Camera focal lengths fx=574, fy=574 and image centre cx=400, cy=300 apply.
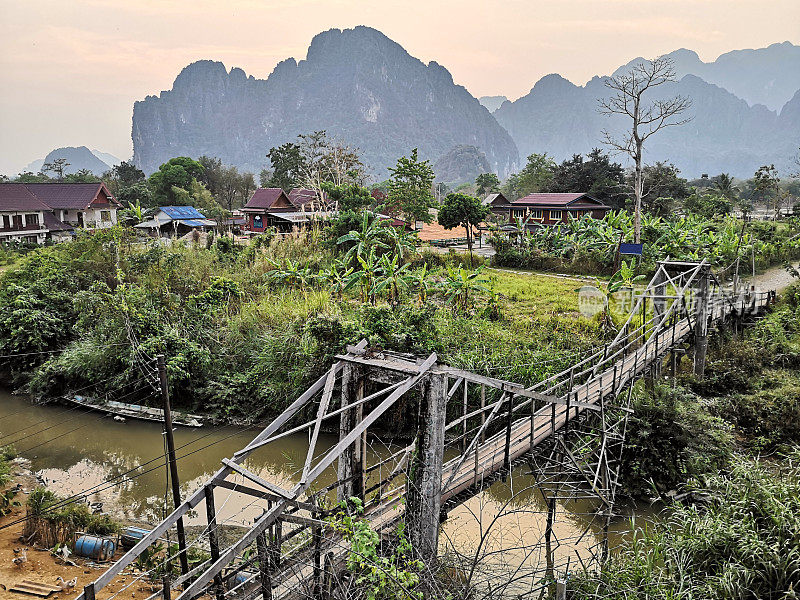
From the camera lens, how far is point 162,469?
31.8 feet

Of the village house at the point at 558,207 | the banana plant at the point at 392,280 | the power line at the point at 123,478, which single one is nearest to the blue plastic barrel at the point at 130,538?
the power line at the point at 123,478

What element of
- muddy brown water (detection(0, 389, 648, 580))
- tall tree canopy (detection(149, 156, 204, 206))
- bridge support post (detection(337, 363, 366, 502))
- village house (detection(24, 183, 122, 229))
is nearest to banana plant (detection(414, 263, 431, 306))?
muddy brown water (detection(0, 389, 648, 580))

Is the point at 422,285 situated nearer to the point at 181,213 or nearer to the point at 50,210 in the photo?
the point at 181,213

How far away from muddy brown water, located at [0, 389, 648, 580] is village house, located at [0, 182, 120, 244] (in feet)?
54.9

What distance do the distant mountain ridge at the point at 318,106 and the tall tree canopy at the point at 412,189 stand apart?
116813mm

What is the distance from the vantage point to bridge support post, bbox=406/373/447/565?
5070 mm

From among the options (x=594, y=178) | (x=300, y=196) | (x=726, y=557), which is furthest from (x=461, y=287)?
(x=300, y=196)

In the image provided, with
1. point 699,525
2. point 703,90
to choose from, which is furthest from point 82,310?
point 703,90

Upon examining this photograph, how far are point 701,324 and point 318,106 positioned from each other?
145 metres

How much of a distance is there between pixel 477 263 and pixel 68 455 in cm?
1398

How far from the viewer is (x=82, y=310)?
13406 millimetres

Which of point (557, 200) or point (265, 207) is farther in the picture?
point (265, 207)

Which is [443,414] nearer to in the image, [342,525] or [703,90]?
[342,525]

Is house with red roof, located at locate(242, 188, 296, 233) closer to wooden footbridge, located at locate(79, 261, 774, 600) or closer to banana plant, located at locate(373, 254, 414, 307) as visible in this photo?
banana plant, located at locate(373, 254, 414, 307)
